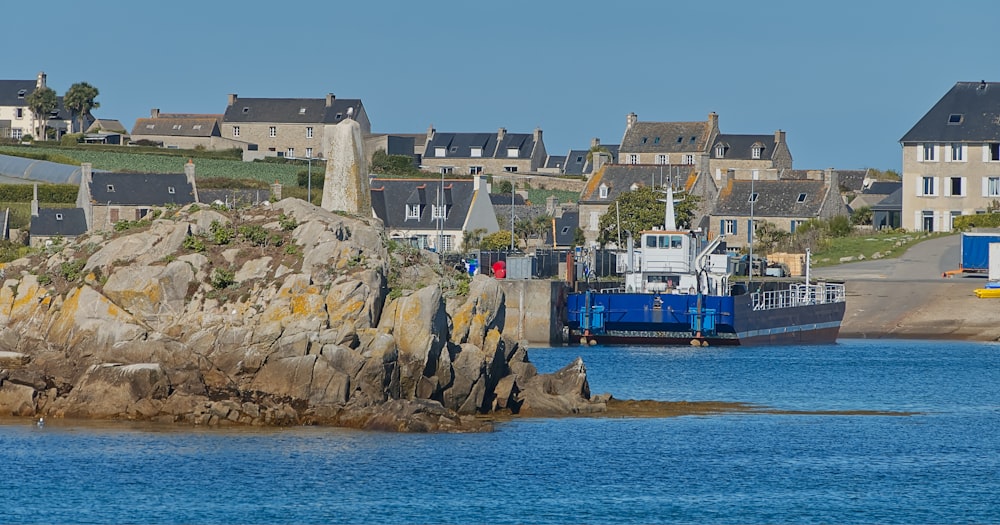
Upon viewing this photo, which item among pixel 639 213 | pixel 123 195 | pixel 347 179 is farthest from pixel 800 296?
pixel 123 195

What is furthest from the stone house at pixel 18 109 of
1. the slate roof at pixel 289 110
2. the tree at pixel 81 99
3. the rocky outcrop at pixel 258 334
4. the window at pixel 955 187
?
the rocky outcrop at pixel 258 334

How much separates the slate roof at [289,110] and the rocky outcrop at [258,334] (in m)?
98.3

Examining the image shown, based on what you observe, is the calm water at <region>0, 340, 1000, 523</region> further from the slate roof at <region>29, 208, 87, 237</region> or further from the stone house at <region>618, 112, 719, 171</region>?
the stone house at <region>618, 112, 719, 171</region>

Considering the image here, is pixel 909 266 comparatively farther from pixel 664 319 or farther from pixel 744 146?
pixel 744 146

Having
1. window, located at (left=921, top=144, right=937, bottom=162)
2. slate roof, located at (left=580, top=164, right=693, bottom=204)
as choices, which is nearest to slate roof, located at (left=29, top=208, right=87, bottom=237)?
slate roof, located at (left=580, top=164, right=693, bottom=204)

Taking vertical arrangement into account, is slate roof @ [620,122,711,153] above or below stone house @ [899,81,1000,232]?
above

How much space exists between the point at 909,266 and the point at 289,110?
71.7 m

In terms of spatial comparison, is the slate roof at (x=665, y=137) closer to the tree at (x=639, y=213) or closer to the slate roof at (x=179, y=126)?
the tree at (x=639, y=213)

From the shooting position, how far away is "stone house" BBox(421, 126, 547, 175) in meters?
144

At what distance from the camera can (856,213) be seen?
338ft

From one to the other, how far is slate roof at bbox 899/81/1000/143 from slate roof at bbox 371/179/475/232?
2480 cm

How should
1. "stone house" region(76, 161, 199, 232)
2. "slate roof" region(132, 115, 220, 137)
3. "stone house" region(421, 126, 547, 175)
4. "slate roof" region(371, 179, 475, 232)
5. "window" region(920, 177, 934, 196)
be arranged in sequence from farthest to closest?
"stone house" region(421, 126, 547, 175) < "slate roof" region(132, 115, 220, 137) < "window" region(920, 177, 934, 196) < "slate roof" region(371, 179, 475, 232) < "stone house" region(76, 161, 199, 232)

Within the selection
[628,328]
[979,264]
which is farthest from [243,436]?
[979,264]

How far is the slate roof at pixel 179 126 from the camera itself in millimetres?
136125
